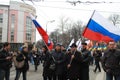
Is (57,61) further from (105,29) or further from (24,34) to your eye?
(24,34)

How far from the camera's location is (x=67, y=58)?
11.6m

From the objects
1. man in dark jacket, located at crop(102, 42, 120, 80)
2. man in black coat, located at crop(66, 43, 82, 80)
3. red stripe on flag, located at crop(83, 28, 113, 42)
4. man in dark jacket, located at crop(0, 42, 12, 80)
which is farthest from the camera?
man in dark jacket, located at crop(0, 42, 12, 80)

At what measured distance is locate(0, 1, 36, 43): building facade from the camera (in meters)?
73.0

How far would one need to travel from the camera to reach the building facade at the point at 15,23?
7300 centimetres

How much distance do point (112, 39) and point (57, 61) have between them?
2.04 m

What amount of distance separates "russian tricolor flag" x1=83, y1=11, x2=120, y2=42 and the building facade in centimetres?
6125

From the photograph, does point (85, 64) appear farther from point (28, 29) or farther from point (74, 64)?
point (28, 29)

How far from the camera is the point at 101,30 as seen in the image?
36.4 feet

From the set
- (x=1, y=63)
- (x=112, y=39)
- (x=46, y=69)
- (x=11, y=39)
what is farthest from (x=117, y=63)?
(x=11, y=39)

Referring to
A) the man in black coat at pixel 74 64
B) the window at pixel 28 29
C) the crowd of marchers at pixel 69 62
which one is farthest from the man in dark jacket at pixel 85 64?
the window at pixel 28 29

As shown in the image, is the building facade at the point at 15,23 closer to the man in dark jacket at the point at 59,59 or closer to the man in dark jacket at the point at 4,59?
the man in dark jacket at the point at 4,59

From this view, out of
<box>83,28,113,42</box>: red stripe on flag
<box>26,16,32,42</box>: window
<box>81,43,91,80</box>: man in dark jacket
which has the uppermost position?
<box>26,16,32,42</box>: window

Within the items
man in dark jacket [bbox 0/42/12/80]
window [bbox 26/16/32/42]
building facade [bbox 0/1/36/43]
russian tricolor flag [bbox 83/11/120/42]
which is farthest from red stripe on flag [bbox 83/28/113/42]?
window [bbox 26/16/32/42]

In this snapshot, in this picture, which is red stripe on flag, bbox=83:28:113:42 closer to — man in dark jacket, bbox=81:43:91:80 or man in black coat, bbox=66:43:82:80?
man in dark jacket, bbox=81:43:91:80
